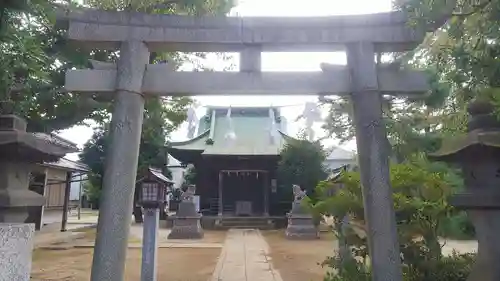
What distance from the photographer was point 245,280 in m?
7.02

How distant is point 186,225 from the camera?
15906mm

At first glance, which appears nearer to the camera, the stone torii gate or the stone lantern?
the stone lantern

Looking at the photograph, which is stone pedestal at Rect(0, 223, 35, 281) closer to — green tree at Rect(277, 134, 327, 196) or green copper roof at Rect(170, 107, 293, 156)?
green tree at Rect(277, 134, 327, 196)

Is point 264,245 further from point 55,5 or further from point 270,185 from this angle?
Answer: point 55,5

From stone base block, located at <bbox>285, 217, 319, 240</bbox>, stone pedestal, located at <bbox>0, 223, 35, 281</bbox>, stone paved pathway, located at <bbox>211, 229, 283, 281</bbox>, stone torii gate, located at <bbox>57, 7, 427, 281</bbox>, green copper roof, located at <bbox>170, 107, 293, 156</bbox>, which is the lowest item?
stone paved pathway, located at <bbox>211, 229, 283, 281</bbox>

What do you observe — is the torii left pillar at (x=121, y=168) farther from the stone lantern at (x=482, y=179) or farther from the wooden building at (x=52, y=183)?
Result: the wooden building at (x=52, y=183)

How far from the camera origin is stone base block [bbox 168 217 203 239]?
15672mm

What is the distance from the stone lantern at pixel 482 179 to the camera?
12.6 ft

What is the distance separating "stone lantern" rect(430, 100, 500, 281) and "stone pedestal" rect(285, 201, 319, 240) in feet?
38.1

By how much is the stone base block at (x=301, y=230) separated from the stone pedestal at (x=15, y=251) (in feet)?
41.8

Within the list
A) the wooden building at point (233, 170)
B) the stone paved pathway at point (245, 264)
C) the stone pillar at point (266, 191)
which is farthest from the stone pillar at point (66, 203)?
the stone pillar at point (266, 191)

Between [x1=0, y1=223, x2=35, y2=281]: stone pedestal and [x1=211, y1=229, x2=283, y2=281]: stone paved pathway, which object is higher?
[x1=0, y1=223, x2=35, y2=281]: stone pedestal

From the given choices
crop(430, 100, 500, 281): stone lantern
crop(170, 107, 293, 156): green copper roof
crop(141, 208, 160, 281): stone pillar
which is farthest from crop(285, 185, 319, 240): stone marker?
crop(430, 100, 500, 281): stone lantern

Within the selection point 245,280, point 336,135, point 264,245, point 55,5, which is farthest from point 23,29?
point 336,135
